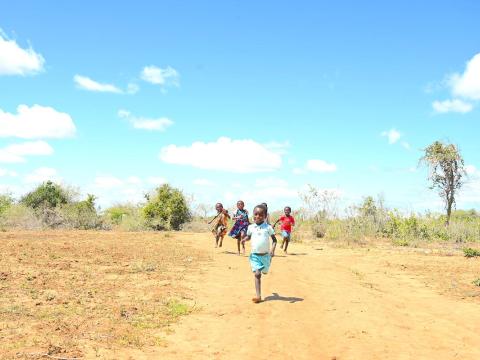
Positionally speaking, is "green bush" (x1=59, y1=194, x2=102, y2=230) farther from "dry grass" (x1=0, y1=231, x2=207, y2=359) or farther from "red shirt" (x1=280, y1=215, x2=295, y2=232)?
"red shirt" (x1=280, y1=215, x2=295, y2=232)

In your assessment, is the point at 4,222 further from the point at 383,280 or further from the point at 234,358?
the point at 234,358

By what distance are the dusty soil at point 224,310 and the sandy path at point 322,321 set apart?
0.02m

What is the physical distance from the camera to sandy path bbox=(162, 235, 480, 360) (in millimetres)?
6488

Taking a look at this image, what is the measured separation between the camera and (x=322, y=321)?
7785mm

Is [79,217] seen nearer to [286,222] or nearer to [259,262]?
[286,222]

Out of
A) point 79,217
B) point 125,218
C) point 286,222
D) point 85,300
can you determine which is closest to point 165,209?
point 125,218

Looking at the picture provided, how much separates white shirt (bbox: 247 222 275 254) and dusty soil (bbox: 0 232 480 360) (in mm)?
948

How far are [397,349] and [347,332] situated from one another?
816 millimetres

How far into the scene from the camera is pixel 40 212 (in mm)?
28812

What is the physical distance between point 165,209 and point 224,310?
75.4 ft

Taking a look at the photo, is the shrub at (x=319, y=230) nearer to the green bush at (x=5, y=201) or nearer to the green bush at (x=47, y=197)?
the green bush at (x=47, y=197)

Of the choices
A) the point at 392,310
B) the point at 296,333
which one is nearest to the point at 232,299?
the point at 296,333

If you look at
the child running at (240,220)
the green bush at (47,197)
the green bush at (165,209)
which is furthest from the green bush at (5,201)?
the child running at (240,220)

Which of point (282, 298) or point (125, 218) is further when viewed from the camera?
point (125, 218)
